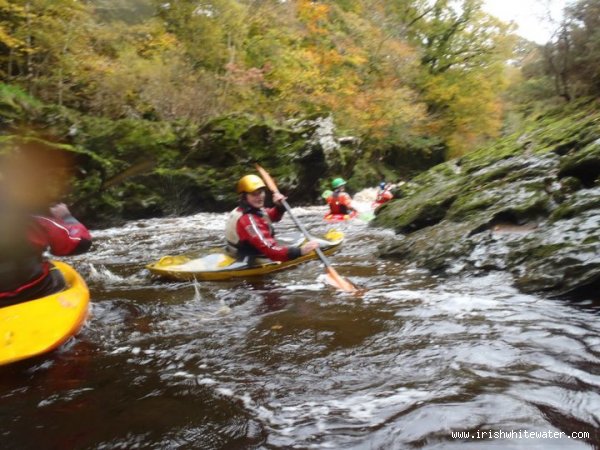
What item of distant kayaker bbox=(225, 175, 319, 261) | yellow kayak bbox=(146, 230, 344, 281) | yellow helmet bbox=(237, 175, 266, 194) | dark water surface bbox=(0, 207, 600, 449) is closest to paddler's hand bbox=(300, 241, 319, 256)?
distant kayaker bbox=(225, 175, 319, 261)

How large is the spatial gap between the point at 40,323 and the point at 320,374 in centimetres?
166

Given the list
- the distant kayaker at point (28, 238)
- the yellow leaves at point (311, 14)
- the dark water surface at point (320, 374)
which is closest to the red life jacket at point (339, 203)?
the dark water surface at point (320, 374)

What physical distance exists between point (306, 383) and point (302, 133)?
423 inches

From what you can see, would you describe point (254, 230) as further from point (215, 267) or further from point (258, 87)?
point (258, 87)

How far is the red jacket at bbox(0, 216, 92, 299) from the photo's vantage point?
2625mm

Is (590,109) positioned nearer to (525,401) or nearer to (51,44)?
(525,401)

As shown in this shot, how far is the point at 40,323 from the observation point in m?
2.62

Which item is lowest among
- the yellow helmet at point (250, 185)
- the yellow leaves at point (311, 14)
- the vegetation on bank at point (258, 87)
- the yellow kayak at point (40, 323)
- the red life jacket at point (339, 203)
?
the yellow kayak at point (40, 323)

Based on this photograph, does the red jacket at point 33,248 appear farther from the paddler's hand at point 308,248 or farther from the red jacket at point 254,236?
the paddler's hand at point 308,248

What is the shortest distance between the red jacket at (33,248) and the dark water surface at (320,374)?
1.66ft

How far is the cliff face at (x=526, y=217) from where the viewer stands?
3.47m

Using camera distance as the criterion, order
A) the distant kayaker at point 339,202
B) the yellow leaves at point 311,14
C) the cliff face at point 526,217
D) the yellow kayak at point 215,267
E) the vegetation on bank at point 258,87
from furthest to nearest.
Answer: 1. the yellow leaves at point 311,14
2. the vegetation on bank at point 258,87
3. the distant kayaker at point 339,202
4. the yellow kayak at point 215,267
5. the cliff face at point 526,217

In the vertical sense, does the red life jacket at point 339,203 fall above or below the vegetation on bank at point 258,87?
below

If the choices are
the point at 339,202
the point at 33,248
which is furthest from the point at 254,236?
the point at 339,202
